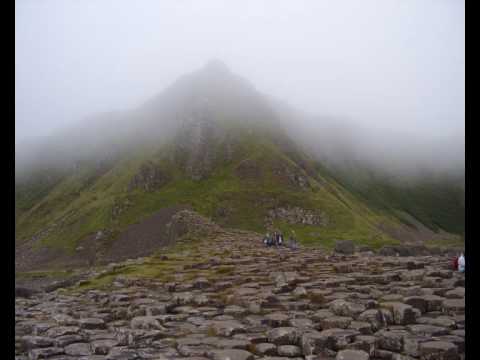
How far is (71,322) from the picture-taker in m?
16.2

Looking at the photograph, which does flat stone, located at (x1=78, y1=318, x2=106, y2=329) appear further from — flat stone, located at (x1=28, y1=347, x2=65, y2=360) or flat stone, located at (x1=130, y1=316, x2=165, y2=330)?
flat stone, located at (x1=28, y1=347, x2=65, y2=360)

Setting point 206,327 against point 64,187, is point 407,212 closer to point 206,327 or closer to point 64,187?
point 64,187

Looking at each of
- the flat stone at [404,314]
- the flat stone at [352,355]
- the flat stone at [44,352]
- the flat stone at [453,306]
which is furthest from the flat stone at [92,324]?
the flat stone at [453,306]

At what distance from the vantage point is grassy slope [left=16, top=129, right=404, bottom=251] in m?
97.6

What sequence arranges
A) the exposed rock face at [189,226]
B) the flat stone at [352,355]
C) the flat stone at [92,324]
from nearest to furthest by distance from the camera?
the flat stone at [352,355] < the flat stone at [92,324] < the exposed rock face at [189,226]

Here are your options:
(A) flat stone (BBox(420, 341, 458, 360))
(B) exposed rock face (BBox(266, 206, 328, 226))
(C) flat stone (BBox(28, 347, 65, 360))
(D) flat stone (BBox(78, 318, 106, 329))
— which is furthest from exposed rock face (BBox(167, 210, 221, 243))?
(A) flat stone (BBox(420, 341, 458, 360))

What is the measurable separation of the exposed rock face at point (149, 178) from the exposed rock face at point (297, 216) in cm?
4036

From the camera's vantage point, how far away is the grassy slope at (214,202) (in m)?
97.6

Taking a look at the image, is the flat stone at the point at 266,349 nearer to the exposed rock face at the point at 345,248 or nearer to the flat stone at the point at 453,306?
the flat stone at the point at 453,306

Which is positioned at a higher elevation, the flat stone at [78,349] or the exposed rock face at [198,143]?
the exposed rock face at [198,143]

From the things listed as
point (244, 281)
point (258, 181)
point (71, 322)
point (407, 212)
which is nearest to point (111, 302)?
point (71, 322)

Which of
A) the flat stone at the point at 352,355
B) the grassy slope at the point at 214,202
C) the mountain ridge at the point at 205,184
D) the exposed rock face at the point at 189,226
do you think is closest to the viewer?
the flat stone at the point at 352,355

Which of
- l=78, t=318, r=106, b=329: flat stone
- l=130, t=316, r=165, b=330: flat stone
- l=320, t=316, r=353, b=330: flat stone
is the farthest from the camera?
l=78, t=318, r=106, b=329: flat stone

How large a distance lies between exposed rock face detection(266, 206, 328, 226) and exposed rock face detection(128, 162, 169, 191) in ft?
132
